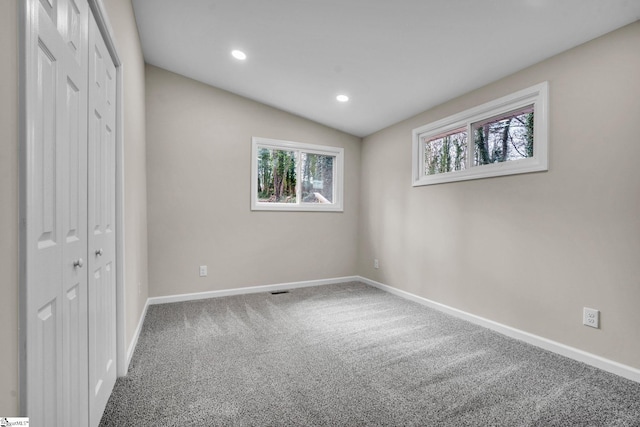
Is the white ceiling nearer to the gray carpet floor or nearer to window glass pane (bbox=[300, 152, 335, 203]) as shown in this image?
window glass pane (bbox=[300, 152, 335, 203])

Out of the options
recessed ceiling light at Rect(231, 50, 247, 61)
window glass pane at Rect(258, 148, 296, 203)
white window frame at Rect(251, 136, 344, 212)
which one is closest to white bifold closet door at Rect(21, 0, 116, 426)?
recessed ceiling light at Rect(231, 50, 247, 61)

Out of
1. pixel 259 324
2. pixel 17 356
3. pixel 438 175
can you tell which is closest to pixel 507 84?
pixel 438 175

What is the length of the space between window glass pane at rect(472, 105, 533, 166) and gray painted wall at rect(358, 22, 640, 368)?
0.21 meters

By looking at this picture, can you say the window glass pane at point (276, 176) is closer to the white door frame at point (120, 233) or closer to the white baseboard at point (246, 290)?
the white baseboard at point (246, 290)

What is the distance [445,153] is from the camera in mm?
3502

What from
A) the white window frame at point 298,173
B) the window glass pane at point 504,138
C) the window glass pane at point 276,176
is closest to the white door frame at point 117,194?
the white window frame at point 298,173

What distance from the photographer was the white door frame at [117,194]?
2.54 ft

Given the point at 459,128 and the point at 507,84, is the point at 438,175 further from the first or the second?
the point at 507,84

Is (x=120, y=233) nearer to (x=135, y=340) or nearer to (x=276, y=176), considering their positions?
(x=135, y=340)

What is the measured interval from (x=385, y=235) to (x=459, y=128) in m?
1.68

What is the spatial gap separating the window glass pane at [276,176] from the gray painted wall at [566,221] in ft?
6.45

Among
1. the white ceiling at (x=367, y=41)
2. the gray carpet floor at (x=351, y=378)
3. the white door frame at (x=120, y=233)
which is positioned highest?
the white ceiling at (x=367, y=41)

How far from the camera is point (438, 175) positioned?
3471 mm

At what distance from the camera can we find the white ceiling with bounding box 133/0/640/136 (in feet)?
6.69
